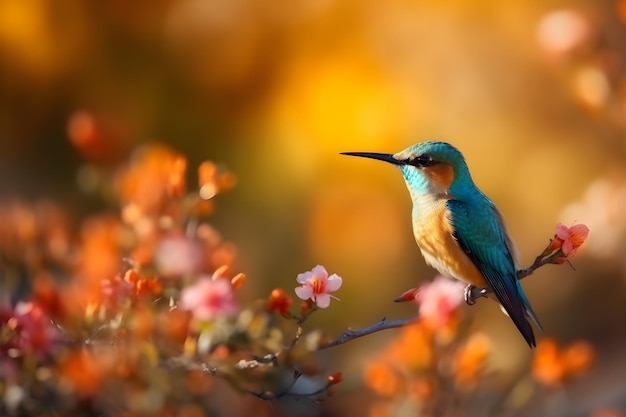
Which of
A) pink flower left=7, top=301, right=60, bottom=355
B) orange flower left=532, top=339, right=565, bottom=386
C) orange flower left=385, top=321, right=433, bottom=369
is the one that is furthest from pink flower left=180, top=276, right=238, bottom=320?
orange flower left=532, top=339, right=565, bottom=386

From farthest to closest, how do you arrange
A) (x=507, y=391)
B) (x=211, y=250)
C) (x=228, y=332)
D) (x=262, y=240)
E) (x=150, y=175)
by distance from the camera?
(x=262, y=240), (x=507, y=391), (x=150, y=175), (x=211, y=250), (x=228, y=332)

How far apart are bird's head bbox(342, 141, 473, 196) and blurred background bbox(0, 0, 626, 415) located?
743mm

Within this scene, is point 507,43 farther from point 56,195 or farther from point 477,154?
point 56,195

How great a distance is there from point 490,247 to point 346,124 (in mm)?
859

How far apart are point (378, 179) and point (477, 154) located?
191 millimetres

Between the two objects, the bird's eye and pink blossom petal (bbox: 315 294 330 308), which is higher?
the bird's eye

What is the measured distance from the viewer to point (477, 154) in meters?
1.67

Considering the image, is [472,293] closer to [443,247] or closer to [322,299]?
[443,247]

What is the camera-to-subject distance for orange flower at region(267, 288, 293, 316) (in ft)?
2.20

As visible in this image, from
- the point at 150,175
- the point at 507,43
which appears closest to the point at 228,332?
the point at 150,175

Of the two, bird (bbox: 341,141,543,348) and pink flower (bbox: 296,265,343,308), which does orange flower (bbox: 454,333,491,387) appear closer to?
bird (bbox: 341,141,543,348)

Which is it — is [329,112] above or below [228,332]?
below

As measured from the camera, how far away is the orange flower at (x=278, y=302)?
67 cm

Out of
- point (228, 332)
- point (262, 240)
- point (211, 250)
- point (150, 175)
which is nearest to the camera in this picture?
point (228, 332)
